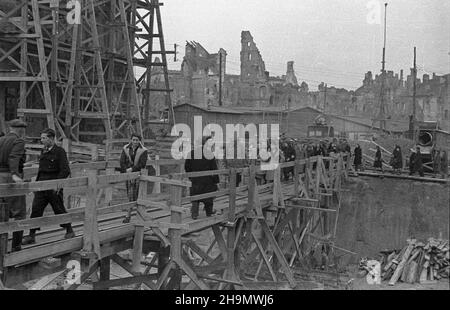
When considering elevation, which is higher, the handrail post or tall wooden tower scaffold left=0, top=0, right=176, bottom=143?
tall wooden tower scaffold left=0, top=0, right=176, bottom=143

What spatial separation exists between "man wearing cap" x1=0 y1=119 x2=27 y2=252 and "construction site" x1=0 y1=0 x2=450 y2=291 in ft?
0.14

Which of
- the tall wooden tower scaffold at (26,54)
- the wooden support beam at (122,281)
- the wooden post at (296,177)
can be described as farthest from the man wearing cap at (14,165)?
the tall wooden tower scaffold at (26,54)

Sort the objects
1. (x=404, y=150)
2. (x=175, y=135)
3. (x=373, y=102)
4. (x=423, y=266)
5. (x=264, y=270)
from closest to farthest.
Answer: (x=423, y=266) → (x=264, y=270) → (x=175, y=135) → (x=404, y=150) → (x=373, y=102)

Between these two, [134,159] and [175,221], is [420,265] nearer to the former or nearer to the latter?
[175,221]

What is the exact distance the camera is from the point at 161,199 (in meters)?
9.35

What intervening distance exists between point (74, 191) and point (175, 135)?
57.3 feet

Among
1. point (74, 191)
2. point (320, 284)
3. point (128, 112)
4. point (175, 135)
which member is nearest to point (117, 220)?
point (74, 191)

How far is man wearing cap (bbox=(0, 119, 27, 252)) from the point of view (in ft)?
19.7

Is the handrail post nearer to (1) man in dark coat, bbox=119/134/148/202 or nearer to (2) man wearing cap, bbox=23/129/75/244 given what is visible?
(1) man in dark coat, bbox=119/134/148/202

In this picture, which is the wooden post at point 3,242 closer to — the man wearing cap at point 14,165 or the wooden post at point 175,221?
the man wearing cap at point 14,165

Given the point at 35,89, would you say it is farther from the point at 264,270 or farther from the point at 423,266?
the point at 423,266

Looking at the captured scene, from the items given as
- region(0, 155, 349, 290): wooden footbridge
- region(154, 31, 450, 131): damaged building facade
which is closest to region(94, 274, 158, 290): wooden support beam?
region(0, 155, 349, 290): wooden footbridge

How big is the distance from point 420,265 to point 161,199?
594cm
